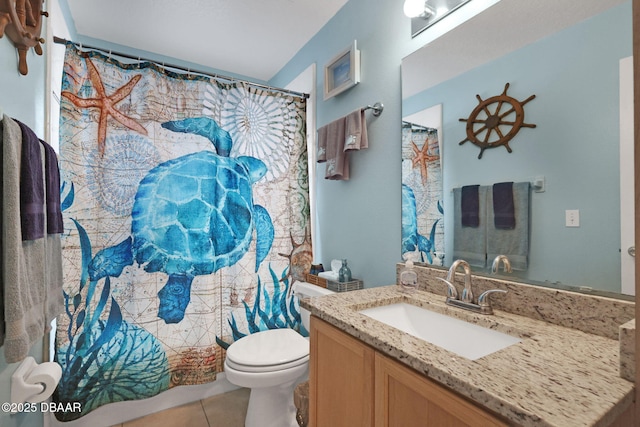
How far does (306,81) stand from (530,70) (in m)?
1.67

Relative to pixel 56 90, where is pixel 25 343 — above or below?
below

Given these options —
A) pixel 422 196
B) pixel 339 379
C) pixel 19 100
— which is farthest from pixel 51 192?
pixel 422 196

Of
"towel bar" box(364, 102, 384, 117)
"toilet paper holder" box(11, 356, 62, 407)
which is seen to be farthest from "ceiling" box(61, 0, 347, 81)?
"toilet paper holder" box(11, 356, 62, 407)

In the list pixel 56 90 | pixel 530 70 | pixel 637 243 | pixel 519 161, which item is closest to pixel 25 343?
pixel 56 90

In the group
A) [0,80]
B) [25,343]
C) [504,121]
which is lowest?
[25,343]

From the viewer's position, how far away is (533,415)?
47 centimetres

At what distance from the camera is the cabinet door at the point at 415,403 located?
1.91 feet

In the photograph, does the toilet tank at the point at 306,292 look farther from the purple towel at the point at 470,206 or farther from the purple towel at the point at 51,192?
the purple towel at the point at 51,192

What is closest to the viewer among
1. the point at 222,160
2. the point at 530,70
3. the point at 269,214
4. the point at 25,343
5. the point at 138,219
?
the point at 25,343

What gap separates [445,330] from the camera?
3.40 ft

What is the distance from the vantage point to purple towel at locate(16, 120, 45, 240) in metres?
0.95

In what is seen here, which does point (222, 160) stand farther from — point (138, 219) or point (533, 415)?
point (533, 415)

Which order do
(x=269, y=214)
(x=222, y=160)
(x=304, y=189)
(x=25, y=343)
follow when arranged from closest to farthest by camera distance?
(x=25, y=343), (x=222, y=160), (x=269, y=214), (x=304, y=189)

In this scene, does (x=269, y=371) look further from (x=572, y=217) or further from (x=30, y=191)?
(x=572, y=217)
